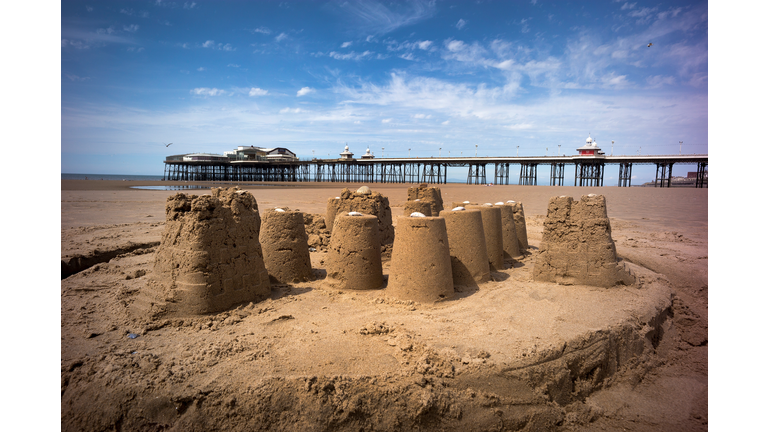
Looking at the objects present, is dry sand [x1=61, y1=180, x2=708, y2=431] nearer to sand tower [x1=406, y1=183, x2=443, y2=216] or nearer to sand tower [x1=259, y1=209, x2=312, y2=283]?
sand tower [x1=259, y1=209, x2=312, y2=283]

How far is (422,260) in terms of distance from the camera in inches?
195

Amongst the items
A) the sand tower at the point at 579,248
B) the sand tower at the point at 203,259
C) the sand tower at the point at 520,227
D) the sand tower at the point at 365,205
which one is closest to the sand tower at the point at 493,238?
the sand tower at the point at 579,248

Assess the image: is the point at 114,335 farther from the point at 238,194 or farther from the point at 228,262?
the point at 238,194

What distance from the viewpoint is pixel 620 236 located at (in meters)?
10.7

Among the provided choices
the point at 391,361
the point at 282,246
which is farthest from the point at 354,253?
the point at 391,361

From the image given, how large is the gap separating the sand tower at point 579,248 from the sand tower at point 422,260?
2.16 meters

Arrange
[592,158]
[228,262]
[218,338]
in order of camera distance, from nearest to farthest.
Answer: [218,338] → [228,262] → [592,158]

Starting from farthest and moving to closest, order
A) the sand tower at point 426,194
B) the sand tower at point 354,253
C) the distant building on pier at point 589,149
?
the distant building on pier at point 589,149 < the sand tower at point 426,194 < the sand tower at point 354,253

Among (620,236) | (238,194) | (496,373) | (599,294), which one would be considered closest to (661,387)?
(599,294)

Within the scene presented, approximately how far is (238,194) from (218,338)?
6.98 feet

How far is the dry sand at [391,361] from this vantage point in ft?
9.98

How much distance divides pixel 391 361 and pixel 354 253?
2.30 meters

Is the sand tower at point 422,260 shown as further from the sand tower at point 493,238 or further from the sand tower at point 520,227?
the sand tower at point 520,227

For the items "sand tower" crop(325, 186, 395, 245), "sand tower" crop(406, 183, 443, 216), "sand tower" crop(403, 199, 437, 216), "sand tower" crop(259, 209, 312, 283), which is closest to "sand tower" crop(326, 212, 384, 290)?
"sand tower" crop(259, 209, 312, 283)
